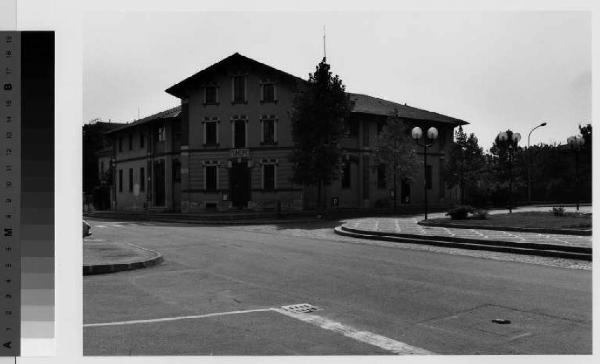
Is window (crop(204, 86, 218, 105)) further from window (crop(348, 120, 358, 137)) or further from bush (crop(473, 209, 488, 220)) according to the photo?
bush (crop(473, 209, 488, 220))

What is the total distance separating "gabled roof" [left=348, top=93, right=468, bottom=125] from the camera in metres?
37.0

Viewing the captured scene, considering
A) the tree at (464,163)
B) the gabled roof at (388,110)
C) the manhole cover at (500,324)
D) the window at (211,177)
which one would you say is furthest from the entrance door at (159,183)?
the manhole cover at (500,324)

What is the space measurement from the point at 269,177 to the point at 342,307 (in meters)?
27.8

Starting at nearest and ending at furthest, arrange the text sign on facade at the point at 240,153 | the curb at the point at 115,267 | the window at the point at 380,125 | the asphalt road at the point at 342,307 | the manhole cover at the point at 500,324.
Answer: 1. the asphalt road at the point at 342,307
2. the manhole cover at the point at 500,324
3. the curb at the point at 115,267
4. the text sign on facade at the point at 240,153
5. the window at the point at 380,125

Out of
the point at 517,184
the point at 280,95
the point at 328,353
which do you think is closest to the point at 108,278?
the point at 328,353

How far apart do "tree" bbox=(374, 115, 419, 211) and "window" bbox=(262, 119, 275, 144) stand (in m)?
7.45

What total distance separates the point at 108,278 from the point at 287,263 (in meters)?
3.87

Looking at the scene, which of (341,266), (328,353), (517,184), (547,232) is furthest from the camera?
(517,184)

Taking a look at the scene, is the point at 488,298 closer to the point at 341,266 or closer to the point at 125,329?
the point at 341,266

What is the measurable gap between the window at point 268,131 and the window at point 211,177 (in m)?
4.28

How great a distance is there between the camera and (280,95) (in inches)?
1359

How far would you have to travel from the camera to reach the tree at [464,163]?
3769 centimetres

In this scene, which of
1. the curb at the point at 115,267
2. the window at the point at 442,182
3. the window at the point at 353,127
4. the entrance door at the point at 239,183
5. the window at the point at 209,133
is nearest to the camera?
the curb at the point at 115,267

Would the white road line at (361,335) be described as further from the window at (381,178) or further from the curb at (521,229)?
the window at (381,178)
